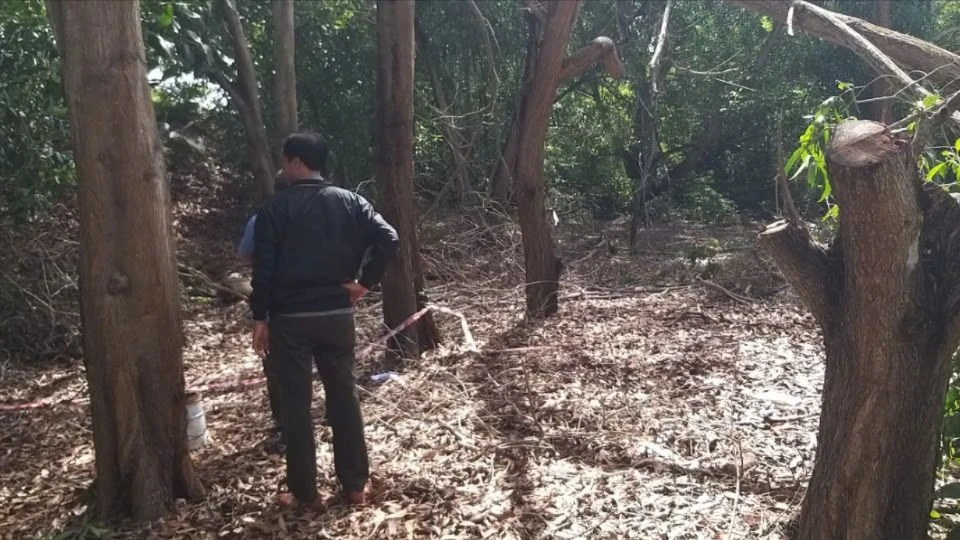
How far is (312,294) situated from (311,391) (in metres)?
0.47

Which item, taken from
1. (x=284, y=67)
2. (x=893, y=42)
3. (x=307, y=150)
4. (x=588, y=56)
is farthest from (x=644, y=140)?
(x=307, y=150)

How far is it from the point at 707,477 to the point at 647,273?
21.5 feet

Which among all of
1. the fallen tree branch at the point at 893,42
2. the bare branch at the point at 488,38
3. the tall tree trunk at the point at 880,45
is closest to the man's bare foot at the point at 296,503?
the tall tree trunk at the point at 880,45

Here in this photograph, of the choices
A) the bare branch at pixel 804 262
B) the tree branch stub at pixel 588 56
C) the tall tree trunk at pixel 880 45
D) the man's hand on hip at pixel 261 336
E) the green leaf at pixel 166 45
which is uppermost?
the green leaf at pixel 166 45

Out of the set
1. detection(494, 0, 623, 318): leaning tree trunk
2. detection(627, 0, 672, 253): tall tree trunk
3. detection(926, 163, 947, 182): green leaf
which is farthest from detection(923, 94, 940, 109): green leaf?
detection(627, 0, 672, 253): tall tree trunk

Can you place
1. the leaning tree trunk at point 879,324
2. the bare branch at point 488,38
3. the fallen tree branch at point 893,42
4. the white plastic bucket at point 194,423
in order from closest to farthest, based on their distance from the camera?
1. the leaning tree trunk at point 879,324
2. the fallen tree branch at point 893,42
3. the white plastic bucket at point 194,423
4. the bare branch at point 488,38

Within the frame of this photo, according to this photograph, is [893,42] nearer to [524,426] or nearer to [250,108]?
[524,426]

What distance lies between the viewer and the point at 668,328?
786cm

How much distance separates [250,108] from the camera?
1223 centimetres

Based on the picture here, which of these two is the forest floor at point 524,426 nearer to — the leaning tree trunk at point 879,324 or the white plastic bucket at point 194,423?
the white plastic bucket at point 194,423

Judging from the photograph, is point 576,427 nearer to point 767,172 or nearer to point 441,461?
point 441,461

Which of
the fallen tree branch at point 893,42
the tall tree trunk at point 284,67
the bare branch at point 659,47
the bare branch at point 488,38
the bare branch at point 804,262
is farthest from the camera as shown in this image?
the tall tree trunk at point 284,67

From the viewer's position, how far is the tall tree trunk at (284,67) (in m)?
11.8

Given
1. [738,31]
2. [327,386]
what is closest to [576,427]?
[327,386]
